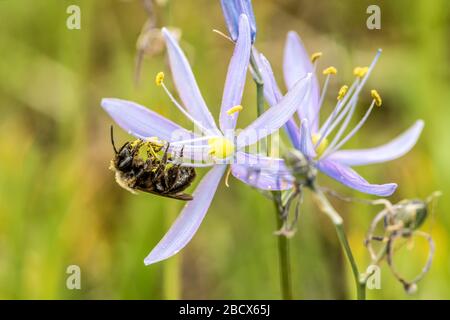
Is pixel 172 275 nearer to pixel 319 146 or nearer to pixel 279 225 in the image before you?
pixel 319 146

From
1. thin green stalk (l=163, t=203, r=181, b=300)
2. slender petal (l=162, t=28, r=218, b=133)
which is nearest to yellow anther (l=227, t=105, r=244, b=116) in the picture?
slender petal (l=162, t=28, r=218, b=133)

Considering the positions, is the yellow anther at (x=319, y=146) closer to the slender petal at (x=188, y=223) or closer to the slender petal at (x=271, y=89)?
the slender petal at (x=271, y=89)

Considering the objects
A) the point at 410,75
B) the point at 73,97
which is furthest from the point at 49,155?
the point at 410,75

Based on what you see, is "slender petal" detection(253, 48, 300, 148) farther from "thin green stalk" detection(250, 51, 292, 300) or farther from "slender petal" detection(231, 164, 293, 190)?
"slender petal" detection(231, 164, 293, 190)

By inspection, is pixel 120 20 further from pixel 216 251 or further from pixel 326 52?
pixel 216 251

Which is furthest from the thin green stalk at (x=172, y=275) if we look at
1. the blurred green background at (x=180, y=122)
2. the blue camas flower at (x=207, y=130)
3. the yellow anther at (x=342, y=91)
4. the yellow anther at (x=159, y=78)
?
the yellow anther at (x=342, y=91)

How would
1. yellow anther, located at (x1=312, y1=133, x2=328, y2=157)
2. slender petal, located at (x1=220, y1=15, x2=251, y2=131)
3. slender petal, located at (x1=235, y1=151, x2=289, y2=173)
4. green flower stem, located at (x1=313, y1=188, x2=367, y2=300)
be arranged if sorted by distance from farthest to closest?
yellow anther, located at (x1=312, y1=133, x2=328, y2=157)
slender petal, located at (x1=220, y1=15, x2=251, y2=131)
slender petal, located at (x1=235, y1=151, x2=289, y2=173)
green flower stem, located at (x1=313, y1=188, x2=367, y2=300)

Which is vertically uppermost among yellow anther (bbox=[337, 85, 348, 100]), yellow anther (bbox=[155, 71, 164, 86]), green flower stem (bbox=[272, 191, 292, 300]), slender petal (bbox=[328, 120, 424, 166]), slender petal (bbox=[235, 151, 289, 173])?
yellow anther (bbox=[155, 71, 164, 86])
